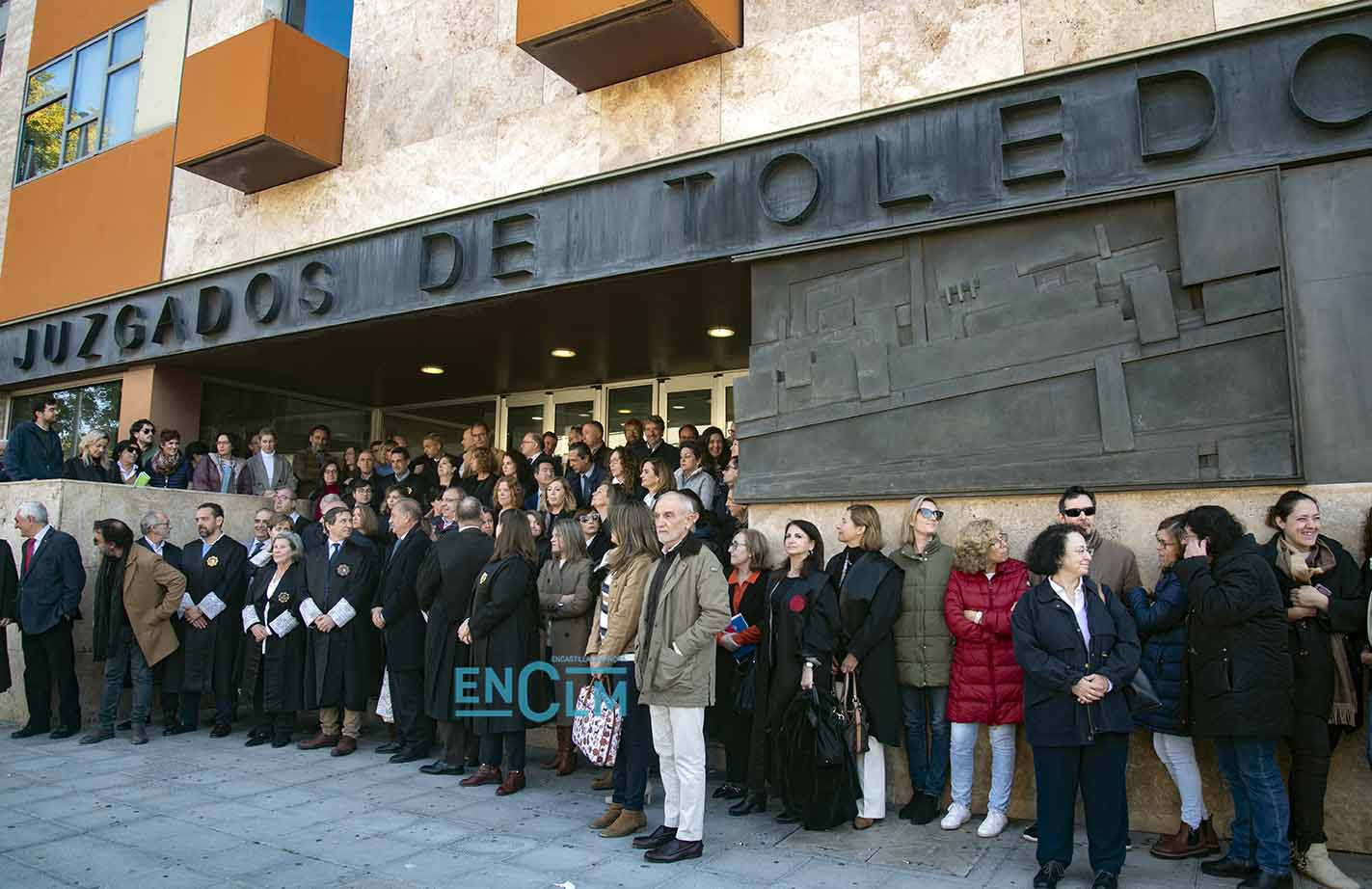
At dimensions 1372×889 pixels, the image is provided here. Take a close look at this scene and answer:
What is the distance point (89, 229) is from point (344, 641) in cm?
884

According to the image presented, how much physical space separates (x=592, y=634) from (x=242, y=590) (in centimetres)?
467

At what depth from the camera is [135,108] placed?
1301cm

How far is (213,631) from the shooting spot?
883 centimetres

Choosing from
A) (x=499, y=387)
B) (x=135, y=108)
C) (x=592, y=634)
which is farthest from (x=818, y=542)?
(x=135, y=108)

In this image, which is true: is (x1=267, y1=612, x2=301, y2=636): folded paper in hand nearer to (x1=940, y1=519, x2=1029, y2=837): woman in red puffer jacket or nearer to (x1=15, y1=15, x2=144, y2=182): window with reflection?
(x1=940, y1=519, x2=1029, y2=837): woman in red puffer jacket

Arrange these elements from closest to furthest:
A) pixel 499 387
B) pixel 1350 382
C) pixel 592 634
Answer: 1. pixel 1350 382
2. pixel 592 634
3. pixel 499 387

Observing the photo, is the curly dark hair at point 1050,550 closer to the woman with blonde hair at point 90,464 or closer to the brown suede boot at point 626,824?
the brown suede boot at point 626,824

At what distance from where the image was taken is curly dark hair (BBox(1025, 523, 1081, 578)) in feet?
15.9

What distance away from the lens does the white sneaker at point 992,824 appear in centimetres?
552

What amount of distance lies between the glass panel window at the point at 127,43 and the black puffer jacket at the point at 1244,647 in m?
14.8

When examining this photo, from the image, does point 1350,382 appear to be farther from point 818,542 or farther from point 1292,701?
point 818,542

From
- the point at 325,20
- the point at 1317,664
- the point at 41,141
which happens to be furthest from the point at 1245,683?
the point at 41,141

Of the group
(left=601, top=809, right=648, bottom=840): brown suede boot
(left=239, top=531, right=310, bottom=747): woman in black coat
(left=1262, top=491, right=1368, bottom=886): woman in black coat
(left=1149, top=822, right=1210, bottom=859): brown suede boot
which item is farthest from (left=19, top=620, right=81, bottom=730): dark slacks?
(left=1262, top=491, right=1368, bottom=886): woman in black coat

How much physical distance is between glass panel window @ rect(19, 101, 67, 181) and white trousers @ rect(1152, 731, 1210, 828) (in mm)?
16036
